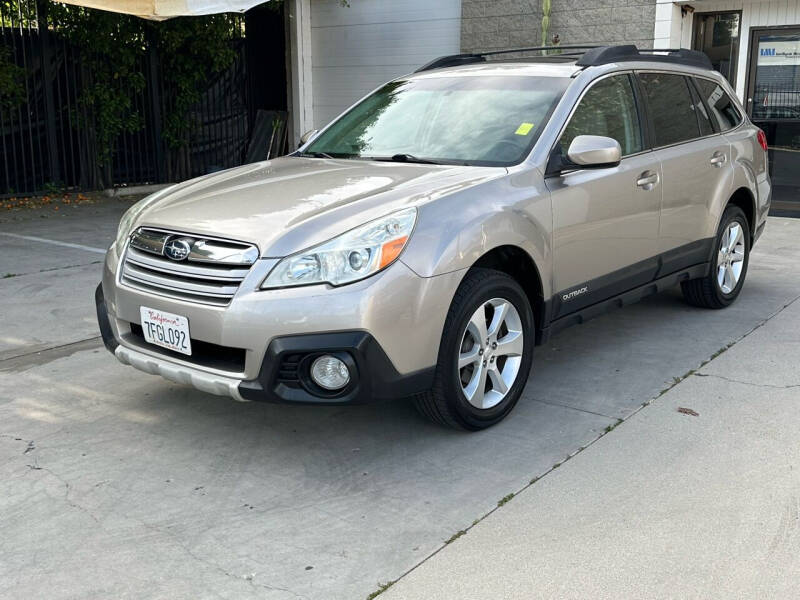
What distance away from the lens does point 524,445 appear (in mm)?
3928

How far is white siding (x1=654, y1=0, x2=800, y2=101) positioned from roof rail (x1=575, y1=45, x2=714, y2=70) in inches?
216

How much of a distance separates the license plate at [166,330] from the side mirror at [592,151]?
2.01 m

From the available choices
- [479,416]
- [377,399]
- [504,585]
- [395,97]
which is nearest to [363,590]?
[504,585]

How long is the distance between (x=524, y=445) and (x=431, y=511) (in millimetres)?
752

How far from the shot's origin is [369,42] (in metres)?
14.0

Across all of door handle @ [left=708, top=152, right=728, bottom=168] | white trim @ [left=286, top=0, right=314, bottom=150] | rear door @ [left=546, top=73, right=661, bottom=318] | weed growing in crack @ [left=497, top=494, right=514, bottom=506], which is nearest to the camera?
weed growing in crack @ [left=497, top=494, right=514, bottom=506]

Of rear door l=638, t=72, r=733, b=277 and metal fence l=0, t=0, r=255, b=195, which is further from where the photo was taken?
metal fence l=0, t=0, r=255, b=195

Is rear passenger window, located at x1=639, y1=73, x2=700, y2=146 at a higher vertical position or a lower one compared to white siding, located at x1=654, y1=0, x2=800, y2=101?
lower

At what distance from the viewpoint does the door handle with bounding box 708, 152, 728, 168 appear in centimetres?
567

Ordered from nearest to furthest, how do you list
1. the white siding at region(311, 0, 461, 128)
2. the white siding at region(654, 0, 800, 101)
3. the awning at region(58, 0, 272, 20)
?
the awning at region(58, 0, 272, 20) < the white siding at region(654, 0, 800, 101) < the white siding at region(311, 0, 461, 128)

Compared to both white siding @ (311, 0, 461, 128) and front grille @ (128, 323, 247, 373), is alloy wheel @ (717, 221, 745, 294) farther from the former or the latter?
white siding @ (311, 0, 461, 128)

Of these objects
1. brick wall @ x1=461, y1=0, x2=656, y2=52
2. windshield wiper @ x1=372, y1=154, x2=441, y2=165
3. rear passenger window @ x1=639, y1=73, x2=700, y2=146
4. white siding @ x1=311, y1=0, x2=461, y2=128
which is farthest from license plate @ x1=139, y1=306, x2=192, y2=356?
white siding @ x1=311, y1=0, x2=461, y2=128

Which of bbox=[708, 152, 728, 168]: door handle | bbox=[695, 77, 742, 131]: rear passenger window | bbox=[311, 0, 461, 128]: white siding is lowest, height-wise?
bbox=[708, 152, 728, 168]: door handle

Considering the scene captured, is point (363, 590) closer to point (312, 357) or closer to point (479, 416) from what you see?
point (312, 357)
